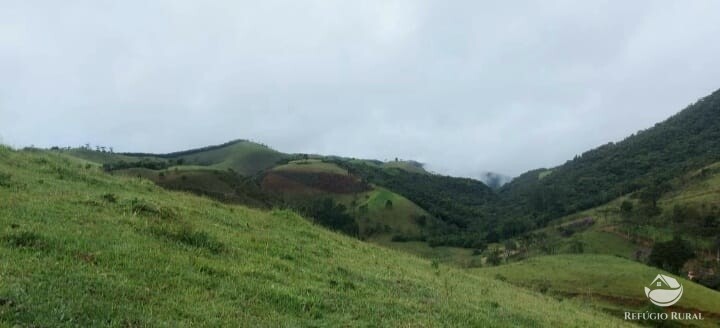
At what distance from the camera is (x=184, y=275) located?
38.8 ft

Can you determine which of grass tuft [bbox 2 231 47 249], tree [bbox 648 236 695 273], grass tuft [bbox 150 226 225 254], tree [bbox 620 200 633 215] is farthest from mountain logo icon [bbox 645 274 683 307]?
tree [bbox 620 200 633 215]

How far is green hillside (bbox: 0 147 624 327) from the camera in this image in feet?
30.5

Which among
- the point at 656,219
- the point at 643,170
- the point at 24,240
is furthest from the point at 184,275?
the point at 643,170

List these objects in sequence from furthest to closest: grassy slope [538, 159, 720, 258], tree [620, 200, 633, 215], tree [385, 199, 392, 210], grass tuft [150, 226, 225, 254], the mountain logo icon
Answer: tree [385, 199, 392, 210] < tree [620, 200, 633, 215] < grassy slope [538, 159, 720, 258] < the mountain logo icon < grass tuft [150, 226, 225, 254]

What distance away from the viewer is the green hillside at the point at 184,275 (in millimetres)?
9305

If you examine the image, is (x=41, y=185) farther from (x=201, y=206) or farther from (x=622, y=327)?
(x=622, y=327)

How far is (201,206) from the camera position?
22.9 meters

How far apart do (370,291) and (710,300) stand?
137ft

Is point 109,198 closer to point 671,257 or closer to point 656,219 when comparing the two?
point 671,257

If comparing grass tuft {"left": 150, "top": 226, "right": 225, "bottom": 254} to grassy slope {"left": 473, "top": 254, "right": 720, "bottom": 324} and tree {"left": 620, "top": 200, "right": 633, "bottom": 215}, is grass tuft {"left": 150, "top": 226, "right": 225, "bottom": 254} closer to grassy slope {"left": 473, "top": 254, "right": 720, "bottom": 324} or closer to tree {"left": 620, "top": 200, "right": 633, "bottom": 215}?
grassy slope {"left": 473, "top": 254, "right": 720, "bottom": 324}

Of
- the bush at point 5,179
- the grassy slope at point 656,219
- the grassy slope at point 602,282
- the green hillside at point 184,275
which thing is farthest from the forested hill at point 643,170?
the bush at point 5,179

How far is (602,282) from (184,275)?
47037mm

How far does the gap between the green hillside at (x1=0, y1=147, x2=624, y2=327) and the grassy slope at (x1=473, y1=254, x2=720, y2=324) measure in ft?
81.5

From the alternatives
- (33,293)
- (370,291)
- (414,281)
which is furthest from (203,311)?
(414,281)
